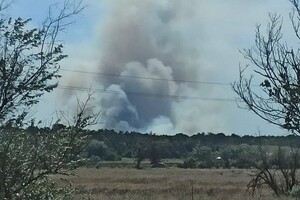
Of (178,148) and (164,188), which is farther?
(178,148)

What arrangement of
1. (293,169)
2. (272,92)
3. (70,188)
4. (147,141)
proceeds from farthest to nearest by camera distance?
(147,141), (293,169), (70,188), (272,92)

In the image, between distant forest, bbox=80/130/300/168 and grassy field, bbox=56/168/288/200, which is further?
distant forest, bbox=80/130/300/168

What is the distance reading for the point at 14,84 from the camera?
40.8 ft

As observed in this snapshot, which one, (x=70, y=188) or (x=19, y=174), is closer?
(x=19, y=174)

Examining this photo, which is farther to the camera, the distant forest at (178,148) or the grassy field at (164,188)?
the distant forest at (178,148)

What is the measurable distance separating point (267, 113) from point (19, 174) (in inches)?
191

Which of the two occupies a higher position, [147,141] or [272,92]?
[147,141]

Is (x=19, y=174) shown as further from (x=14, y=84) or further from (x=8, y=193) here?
(x=14, y=84)

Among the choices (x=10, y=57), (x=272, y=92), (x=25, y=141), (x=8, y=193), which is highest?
(x=10, y=57)

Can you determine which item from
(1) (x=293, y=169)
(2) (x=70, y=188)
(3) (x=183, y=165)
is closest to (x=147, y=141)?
(3) (x=183, y=165)

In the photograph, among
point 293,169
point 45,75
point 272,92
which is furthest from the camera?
point 293,169

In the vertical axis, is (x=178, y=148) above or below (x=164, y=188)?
above

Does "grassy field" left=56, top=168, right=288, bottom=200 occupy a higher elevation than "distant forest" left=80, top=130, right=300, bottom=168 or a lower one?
lower

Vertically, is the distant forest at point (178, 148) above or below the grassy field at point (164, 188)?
above
